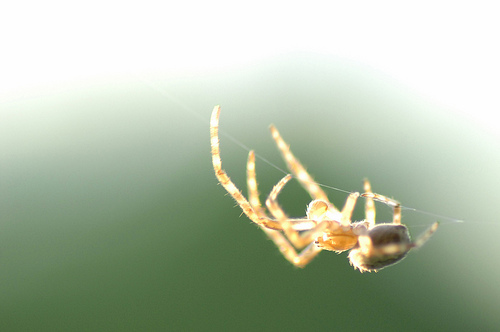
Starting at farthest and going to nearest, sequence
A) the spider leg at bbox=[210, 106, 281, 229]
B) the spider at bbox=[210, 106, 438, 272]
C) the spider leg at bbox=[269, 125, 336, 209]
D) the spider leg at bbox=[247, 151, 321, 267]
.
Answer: the spider leg at bbox=[269, 125, 336, 209]
the spider leg at bbox=[210, 106, 281, 229]
the spider leg at bbox=[247, 151, 321, 267]
the spider at bbox=[210, 106, 438, 272]

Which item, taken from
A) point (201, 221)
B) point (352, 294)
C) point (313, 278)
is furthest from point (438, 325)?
point (201, 221)

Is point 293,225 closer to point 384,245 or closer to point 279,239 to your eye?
point 279,239

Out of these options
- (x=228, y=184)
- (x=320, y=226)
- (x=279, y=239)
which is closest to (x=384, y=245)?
(x=320, y=226)

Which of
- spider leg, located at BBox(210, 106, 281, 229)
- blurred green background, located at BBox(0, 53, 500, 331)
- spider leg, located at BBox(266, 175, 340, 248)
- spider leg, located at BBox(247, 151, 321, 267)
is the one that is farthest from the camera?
blurred green background, located at BBox(0, 53, 500, 331)

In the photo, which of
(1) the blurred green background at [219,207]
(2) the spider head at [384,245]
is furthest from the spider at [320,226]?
(1) the blurred green background at [219,207]

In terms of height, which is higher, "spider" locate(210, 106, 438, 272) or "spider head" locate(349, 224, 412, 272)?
"spider" locate(210, 106, 438, 272)

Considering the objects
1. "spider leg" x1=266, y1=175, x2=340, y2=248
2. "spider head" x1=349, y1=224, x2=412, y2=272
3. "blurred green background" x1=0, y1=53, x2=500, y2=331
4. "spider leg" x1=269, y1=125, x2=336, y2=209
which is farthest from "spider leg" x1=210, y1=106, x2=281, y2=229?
"blurred green background" x1=0, y1=53, x2=500, y2=331

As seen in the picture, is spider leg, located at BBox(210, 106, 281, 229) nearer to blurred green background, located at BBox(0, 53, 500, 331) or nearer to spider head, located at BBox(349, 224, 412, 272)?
spider head, located at BBox(349, 224, 412, 272)
